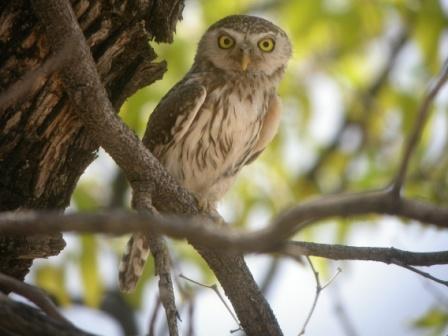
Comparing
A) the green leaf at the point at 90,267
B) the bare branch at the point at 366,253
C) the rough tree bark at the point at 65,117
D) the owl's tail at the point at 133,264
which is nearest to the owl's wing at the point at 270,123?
the owl's tail at the point at 133,264

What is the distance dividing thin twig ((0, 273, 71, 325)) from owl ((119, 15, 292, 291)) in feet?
7.16

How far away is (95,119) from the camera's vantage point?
262 centimetres

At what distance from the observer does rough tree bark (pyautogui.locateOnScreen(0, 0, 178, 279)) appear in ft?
8.55

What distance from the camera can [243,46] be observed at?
4.91 meters

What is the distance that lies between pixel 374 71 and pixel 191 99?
5378 mm

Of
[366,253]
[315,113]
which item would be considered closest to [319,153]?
→ [315,113]

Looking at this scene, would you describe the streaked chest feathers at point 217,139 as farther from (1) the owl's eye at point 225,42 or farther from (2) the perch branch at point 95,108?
(2) the perch branch at point 95,108

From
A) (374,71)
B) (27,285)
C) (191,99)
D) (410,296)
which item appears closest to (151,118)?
(191,99)

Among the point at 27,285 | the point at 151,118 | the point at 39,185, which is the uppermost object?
the point at 151,118

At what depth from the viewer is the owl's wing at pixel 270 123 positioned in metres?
4.78

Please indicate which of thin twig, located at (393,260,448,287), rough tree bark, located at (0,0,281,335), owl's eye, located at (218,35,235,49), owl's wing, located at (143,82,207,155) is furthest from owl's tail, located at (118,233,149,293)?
thin twig, located at (393,260,448,287)

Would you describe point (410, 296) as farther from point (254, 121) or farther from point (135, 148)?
point (135, 148)

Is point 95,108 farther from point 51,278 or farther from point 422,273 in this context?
point 51,278

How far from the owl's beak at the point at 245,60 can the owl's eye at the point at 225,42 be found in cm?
14
